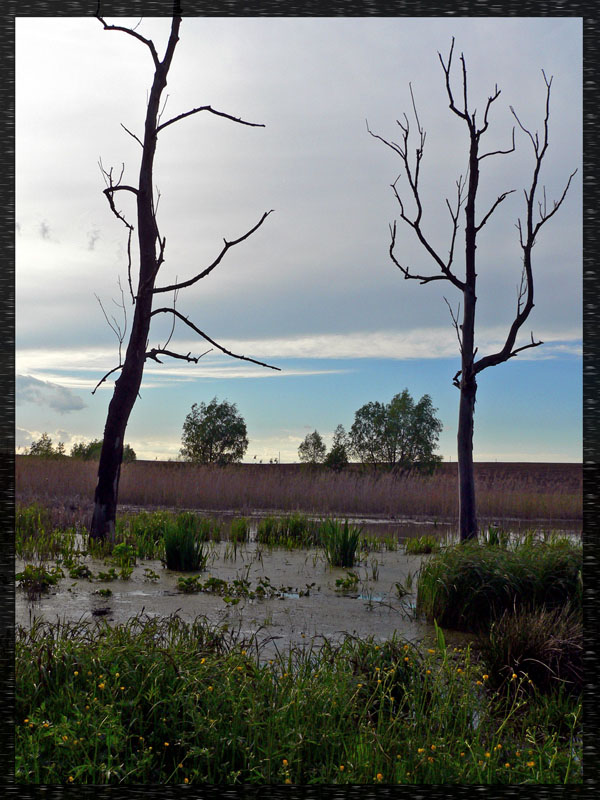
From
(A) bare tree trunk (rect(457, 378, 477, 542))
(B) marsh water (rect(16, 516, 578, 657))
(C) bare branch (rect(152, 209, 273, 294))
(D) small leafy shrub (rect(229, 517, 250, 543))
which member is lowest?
(B) marsh water (rect(16, 516, 578, 657))

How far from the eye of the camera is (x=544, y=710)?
379 cm

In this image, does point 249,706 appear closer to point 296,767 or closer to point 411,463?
point 296,767

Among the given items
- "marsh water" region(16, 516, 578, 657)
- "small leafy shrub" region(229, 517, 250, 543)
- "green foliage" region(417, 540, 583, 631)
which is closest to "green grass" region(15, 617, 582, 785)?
"marsh water" region(16, 516, 578, 657)

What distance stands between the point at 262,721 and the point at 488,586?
3.12 m

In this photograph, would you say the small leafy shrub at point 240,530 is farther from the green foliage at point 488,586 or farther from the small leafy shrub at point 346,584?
the green foliage at point 488,586

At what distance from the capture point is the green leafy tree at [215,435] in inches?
1018

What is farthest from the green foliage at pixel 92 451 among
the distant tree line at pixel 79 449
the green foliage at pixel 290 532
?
the green foliage at pixel 290 532

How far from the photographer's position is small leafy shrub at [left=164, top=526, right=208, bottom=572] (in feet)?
25.2

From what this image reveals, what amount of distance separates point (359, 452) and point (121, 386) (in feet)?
42.3

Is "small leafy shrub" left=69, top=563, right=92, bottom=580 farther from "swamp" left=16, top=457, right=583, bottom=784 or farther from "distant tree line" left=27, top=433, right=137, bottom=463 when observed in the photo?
"distant tree line" left=27, top=433, right=137, bottom=463

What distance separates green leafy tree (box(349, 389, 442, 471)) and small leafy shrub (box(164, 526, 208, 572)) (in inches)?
535

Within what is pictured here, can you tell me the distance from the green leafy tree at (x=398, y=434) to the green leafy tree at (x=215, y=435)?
6115 mm

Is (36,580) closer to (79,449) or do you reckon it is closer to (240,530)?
(240,530)

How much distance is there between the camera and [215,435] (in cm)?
2600
